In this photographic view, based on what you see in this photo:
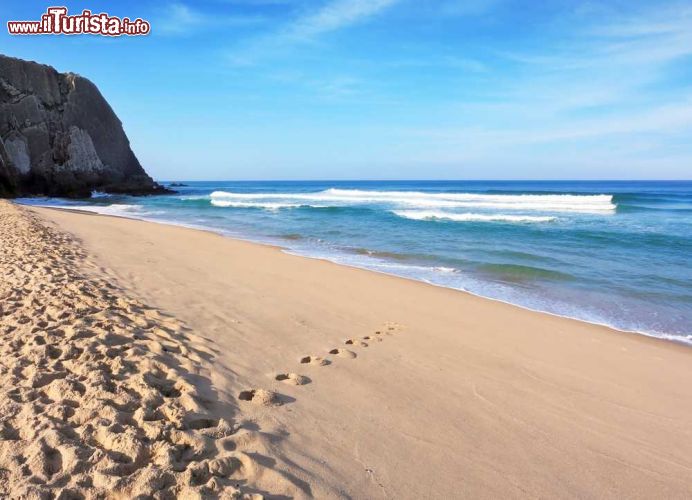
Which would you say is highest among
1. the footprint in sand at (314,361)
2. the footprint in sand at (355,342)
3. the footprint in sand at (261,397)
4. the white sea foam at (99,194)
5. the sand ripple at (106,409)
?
the white sea foam at (99,194)

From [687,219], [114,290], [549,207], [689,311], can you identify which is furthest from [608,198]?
[114,290]

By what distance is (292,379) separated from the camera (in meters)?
3.87

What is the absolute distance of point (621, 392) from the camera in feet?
14.1

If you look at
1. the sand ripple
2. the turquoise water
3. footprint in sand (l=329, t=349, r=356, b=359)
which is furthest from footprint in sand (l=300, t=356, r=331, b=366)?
the turquoise water

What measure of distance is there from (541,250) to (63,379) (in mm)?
12945

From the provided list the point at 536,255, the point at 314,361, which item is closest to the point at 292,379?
the point at 314,361

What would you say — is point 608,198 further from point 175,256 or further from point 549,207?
point 175,256

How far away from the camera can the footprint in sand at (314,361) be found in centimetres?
432

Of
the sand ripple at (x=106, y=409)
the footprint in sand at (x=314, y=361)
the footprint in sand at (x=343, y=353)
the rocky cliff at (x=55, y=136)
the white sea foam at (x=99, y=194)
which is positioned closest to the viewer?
the sand ripple at (x=106, y=409)

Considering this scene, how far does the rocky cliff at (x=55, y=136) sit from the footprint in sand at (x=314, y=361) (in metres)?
33.1

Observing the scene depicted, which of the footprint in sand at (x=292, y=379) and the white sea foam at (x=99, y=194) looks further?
the white sea foam at (x=99, y=194)

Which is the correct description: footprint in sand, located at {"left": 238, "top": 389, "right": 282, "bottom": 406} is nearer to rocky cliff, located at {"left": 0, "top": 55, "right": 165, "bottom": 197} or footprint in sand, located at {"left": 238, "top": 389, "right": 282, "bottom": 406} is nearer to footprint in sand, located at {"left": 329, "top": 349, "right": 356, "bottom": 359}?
footprint in sand, located at {"left": 329, "top": 349, "right": 356, "bottom": 359}

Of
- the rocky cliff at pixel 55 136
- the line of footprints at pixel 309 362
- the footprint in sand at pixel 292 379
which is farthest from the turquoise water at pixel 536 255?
the rocky cliff at pixel 55 136

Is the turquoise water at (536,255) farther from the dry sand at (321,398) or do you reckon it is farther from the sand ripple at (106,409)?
the sand ripple at (106,409)
